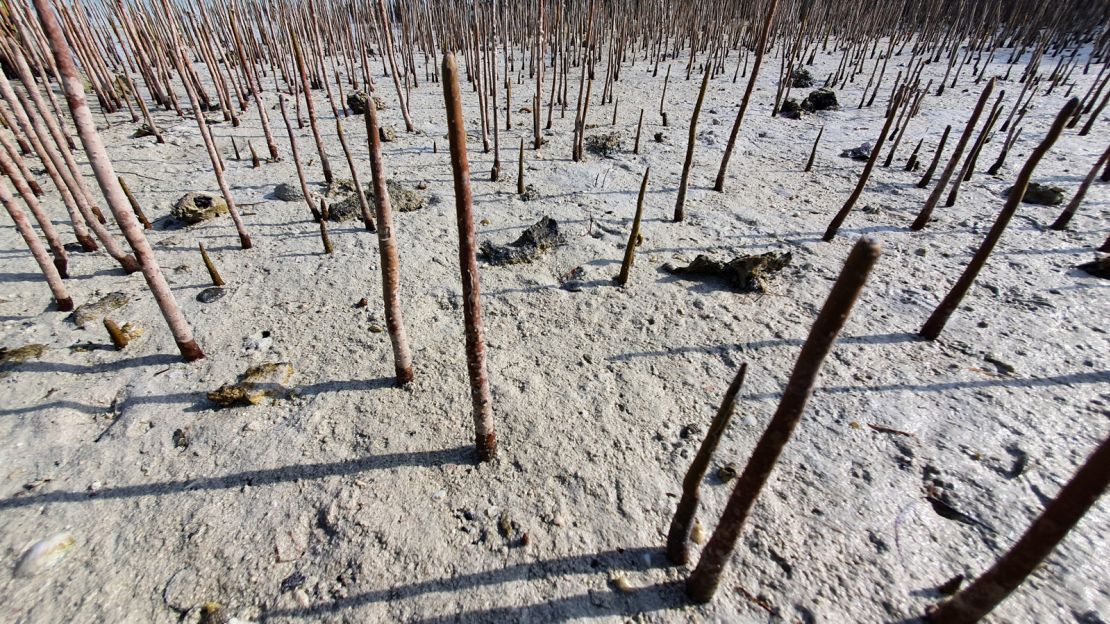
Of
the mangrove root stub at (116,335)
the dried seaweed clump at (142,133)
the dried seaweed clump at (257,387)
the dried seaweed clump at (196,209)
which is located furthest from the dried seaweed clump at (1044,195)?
the dried seaweed clump at (142,133)

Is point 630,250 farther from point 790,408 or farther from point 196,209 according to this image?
point 196,209

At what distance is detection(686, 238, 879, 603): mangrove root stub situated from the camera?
1392mm

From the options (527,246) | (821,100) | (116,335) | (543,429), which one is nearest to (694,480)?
(543,429)

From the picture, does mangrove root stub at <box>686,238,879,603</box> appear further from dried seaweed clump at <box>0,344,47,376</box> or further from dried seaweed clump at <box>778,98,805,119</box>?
dried seaweed clump at <box>778,98,805,119</box>

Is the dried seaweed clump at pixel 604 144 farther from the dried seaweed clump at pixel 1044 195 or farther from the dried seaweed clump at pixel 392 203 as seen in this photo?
the dried seaweed clump at pixel 1044 195

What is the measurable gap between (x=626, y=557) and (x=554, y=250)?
11.7 ft

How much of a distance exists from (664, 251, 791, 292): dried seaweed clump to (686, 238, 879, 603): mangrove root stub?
324cm

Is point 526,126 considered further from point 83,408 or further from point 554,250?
point 83,408

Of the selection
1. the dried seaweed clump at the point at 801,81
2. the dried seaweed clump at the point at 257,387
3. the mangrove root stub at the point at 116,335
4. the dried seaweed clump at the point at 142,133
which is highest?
the dried seaweed clump at the point at 801,81

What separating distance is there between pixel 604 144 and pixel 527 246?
3.62 meters

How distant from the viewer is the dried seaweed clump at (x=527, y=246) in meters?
5.23

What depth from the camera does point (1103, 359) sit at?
3984mm

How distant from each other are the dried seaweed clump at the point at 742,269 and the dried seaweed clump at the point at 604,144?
351cm

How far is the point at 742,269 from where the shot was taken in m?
4.84
